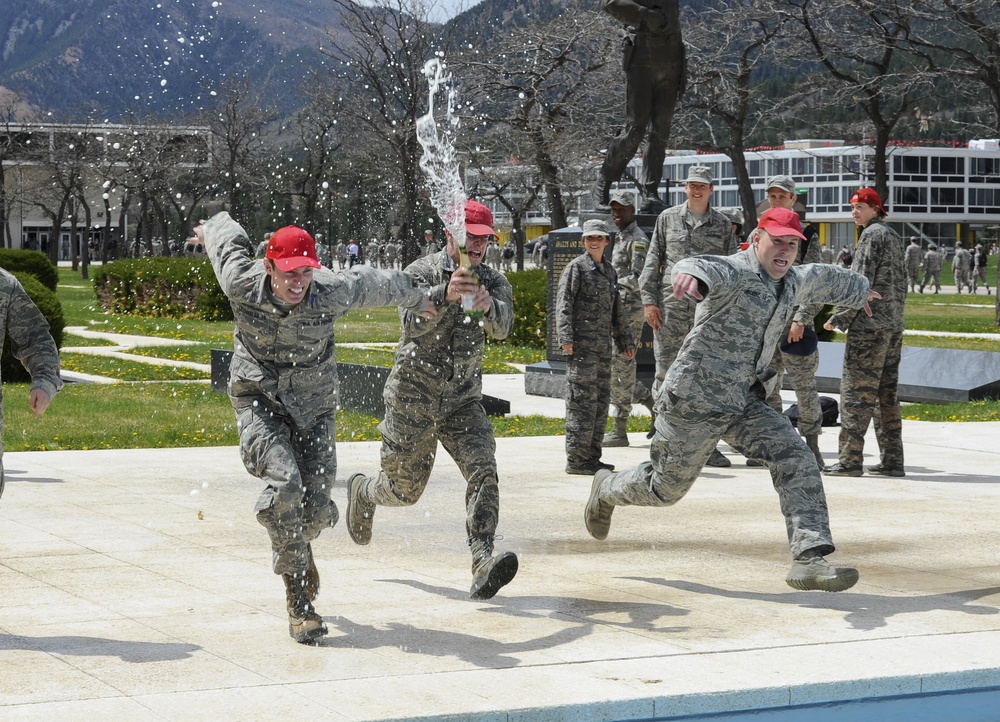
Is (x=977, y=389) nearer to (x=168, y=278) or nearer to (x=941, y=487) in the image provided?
(x=941, y=487)

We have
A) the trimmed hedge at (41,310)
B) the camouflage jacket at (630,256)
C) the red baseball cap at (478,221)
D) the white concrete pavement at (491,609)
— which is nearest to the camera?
the white concrete pavement at (491,609)

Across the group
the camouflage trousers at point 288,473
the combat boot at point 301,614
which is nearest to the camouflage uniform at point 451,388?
the camouflage trousers at point 288,473

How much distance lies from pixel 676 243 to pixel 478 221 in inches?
177

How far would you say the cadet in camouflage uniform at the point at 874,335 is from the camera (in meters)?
10.5

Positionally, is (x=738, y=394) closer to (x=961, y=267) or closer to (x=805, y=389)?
(x=805, y=389)

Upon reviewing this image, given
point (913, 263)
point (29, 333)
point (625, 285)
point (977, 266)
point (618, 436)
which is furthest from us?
point (913, 263)

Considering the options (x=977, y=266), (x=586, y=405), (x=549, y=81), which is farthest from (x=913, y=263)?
(x=586, y=405)

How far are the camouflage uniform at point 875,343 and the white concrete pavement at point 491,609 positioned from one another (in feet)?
1.86

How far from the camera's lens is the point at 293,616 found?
570 cm

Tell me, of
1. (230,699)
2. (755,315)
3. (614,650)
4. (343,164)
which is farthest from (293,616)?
(343,164)

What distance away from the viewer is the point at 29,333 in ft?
19.8

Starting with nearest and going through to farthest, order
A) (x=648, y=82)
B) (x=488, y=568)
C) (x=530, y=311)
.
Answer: (x=488, y=568) < (x=648, y=82) < (x=530, y=311)

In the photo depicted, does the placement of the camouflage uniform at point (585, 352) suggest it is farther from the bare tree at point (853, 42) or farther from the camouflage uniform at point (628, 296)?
the bare tree at point (853, 42)

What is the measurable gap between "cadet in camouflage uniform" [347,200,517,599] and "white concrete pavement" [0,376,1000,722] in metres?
0.45
